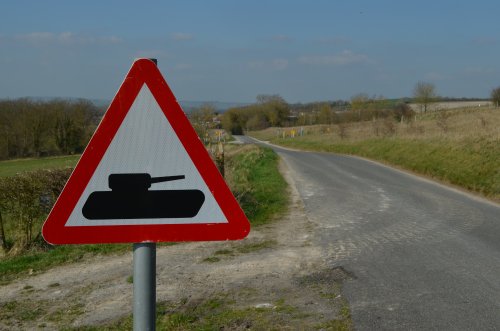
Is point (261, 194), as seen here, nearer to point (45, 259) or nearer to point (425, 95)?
point (45, 259)

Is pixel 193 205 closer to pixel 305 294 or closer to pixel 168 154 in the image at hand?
pixel 168 154

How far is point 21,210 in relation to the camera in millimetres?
8586

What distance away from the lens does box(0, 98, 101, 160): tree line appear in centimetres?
4138

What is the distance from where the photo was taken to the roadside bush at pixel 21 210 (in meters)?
8.53

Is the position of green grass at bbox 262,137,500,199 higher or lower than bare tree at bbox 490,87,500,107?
lower

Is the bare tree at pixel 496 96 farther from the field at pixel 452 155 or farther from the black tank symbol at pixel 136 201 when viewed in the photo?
the black tank symbol at pixel 136 201

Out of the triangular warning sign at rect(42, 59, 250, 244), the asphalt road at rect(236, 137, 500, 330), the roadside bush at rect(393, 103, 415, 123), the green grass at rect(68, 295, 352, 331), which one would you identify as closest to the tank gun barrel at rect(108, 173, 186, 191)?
the triangular warning sign at rect(42, 59, 250, 244)

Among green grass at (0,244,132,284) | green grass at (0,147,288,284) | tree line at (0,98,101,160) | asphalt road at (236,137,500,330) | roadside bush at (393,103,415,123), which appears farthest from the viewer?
roadside bush at (393,103,415,123)

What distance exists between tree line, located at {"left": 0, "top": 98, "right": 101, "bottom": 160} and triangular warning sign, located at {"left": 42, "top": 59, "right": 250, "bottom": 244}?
40.4 metres

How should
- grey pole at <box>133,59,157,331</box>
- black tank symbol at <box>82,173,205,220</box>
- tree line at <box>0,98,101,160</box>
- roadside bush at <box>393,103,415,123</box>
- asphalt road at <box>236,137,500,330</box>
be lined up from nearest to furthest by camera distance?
grey pole at <box>133,59,157,331</box> → black tank symbol at <box>82,173,205,220</box> → asphalt road at <box>236,137,500,330</box> → tree line at <box>0,98,101,160</box> → roadside bush at <box>393,103,415,123</box>

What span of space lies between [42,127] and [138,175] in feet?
143

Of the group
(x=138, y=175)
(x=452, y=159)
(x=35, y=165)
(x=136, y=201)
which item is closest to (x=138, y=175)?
(x=138, y=175)

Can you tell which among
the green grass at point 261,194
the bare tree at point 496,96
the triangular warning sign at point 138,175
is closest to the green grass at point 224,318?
the triangular warning sign at point 138,175

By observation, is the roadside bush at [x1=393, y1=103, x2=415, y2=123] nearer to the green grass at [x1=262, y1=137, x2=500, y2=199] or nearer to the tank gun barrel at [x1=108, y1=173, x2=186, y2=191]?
the green grass at [x1=262, y1=137, x2=500, y2=199]
